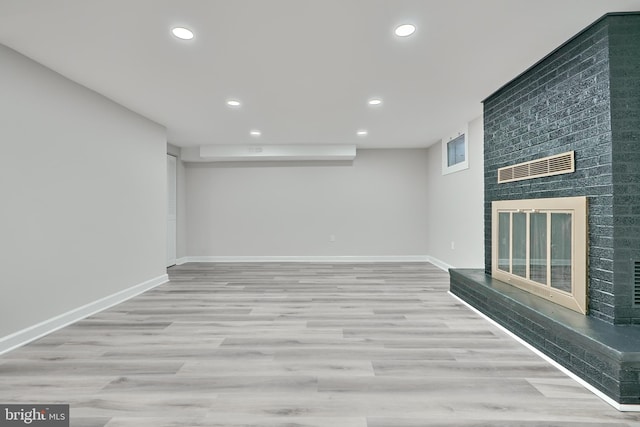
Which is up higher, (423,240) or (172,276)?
(423,240)

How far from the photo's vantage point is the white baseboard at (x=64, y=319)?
248 centimetres

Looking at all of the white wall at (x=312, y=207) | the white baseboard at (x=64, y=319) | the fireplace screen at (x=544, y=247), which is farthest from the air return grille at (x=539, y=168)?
the white baseboard at (x=64, y=319)

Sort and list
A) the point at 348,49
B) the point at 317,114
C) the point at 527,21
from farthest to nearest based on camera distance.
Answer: the point at 317,114 → the point at 348,49 → the point at 527,21

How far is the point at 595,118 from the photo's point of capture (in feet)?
7.47

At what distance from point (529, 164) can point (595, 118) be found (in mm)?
739

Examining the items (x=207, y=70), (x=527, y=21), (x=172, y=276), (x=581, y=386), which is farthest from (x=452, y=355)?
(x=172, y=276)

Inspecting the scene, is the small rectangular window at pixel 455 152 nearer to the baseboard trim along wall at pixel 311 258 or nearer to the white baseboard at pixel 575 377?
the baseboard trim along wall at pixel 311 258

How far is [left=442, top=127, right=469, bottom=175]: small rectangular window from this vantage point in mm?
4861

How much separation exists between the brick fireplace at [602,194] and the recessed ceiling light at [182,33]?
2.88 meters

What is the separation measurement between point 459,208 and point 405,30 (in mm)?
3541

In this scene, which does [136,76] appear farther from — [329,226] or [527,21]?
[329,226]

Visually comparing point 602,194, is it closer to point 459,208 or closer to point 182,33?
point 459,208

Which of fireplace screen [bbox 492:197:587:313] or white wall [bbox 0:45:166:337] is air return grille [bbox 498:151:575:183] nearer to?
fireplace screen [bbox 492:197:587:313]

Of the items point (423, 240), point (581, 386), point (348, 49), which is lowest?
point (581, 386)
